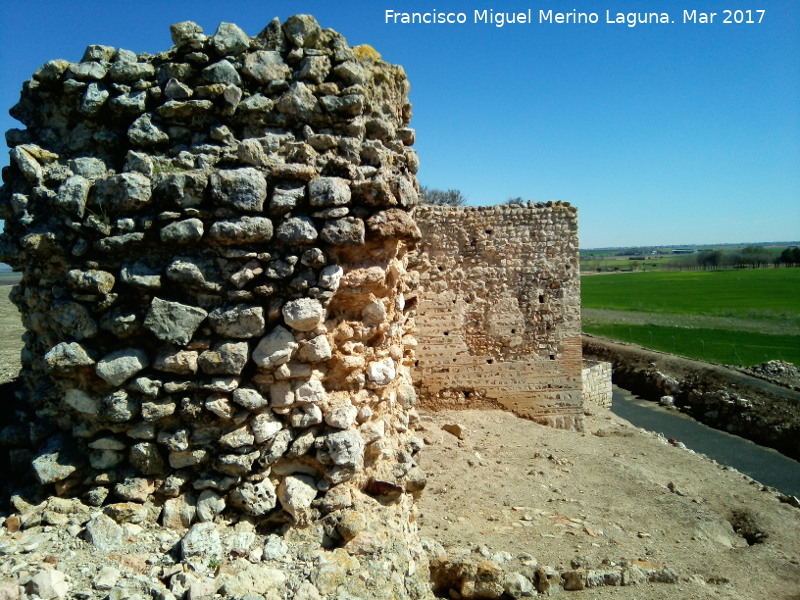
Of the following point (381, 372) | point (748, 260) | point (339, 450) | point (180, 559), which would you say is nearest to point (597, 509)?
point (381, 372)

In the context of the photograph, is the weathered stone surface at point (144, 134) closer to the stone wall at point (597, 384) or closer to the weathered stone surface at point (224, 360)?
the weathered stone surface at point (224, 360)

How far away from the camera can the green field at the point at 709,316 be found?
29.3m

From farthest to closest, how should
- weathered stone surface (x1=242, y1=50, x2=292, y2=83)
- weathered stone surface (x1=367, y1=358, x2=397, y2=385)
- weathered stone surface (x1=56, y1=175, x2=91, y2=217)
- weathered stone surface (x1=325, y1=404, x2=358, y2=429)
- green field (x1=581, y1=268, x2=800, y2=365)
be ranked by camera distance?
1. green field (x1=581, y1=268, x2=800, y2=365)
2. weathered stone surface (x1=367, y1=358, x2=397, y2=385)
3. weathered stone surface (x1=242, y1=50, x2=292, y2=83)
4. weathered stone surface (x1=325, y1=404, x2=358, y2=429)
5. weathered stone surface (x1=56, y1=175, x2=91, y2=217)

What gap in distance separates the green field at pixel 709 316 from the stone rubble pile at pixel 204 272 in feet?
92.2

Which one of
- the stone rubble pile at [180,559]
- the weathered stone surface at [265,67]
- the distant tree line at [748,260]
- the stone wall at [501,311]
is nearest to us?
the stone rubble pile at [180,559]

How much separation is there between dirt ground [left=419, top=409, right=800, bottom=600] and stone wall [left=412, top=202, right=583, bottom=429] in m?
0.68

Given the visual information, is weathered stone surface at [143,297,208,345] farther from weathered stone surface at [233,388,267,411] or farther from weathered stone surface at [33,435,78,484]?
weathered stone surface at [33,435,78,484]

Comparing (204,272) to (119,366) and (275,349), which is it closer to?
(275,349)

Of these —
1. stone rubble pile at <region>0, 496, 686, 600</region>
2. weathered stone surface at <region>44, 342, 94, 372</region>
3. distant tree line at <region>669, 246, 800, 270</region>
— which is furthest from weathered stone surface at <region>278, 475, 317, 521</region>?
distant tree line at <region>669, 246, 800, 270</region>

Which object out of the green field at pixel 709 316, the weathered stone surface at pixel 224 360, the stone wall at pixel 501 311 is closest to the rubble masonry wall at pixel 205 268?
the weathered stone surface at pixel 224 360

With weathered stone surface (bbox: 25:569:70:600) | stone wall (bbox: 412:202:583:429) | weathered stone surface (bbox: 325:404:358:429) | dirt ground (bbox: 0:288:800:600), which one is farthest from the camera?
stone wall (bbox: 412:202:583:429)

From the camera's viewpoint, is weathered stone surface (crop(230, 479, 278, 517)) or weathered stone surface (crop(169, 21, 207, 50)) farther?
weathered stone surface (crop(169, 21, 207, 50))

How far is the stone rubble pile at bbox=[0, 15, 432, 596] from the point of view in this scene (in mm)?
3311

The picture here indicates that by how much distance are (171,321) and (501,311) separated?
8.92 metres
